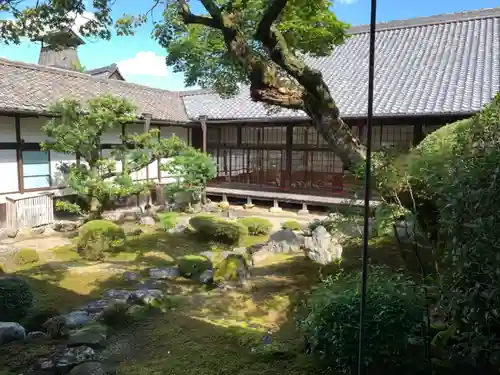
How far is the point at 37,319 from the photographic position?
19.0 ft

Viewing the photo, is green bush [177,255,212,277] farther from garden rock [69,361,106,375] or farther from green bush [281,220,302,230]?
green bush [281,220,302,230]

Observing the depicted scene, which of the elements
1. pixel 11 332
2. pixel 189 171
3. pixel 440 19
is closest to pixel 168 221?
pixel 189 171

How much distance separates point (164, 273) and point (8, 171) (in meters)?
7.07

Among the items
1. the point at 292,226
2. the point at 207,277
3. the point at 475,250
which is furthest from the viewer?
the point at 292,226

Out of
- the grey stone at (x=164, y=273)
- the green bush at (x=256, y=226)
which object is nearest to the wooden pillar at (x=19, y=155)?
the grey stone at (x=164, y=273)

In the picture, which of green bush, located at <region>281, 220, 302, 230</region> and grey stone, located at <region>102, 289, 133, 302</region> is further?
green bush, located at <region>281, 220, 302, 230</region>

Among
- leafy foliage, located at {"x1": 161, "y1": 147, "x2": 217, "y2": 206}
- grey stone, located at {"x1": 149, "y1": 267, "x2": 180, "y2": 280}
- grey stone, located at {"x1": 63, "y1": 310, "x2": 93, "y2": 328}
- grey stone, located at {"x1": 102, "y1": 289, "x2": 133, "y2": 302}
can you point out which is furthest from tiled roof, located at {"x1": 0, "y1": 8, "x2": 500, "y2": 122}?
grey stone, located at {"x1": 63, "y1": 310, "x2": 93, "y2": 328}

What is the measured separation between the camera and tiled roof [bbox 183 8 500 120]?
13117 millimetres

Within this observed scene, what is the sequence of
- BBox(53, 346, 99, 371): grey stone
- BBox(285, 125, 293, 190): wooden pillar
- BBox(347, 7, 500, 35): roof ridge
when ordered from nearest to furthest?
BBox(53, 346, 99, 371): grey stone < BBox(285, 125, 293, 190): wooden pillar < BBox(347, 7, 500, 35): roof ridge

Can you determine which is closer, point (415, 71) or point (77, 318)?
point (77, 318)

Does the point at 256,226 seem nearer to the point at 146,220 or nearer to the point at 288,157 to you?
the point at 146,220

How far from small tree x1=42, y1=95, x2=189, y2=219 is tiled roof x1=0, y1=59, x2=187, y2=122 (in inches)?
52.8

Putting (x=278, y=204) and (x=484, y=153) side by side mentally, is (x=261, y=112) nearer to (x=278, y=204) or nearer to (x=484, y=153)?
(x=278, y=204)

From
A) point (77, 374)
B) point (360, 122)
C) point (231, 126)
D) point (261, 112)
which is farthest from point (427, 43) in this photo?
point (77, 374)
